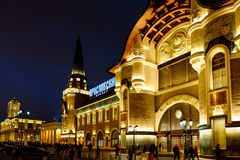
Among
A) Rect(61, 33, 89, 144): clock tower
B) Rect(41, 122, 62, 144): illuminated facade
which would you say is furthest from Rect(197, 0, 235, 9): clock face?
Rect(41, 122, 62, 144): illuminated facade

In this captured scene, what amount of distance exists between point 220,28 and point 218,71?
3.27m

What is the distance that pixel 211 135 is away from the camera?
76.4 feet

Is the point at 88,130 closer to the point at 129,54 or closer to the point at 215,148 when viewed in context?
the point at 129,54

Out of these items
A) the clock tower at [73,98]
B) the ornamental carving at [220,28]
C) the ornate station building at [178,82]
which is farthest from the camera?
the clock tower at [73,98]

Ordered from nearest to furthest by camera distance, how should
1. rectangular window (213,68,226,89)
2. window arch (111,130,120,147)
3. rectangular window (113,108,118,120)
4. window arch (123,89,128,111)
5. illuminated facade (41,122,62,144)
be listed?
rectangular window (213,68,226,89) < window arch (123,89,128,111) < window arch (111,130,120,147) < rectangular window (113,108,118,120) < illuminated facade (41,122,62,144)

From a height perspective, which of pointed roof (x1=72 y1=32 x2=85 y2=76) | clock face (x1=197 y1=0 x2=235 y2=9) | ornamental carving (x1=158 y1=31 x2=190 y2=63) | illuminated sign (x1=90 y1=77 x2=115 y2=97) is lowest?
Result: illuminated sign (x1=90 y1=77 x2=115 y2=97)

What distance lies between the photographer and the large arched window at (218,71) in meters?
23.6

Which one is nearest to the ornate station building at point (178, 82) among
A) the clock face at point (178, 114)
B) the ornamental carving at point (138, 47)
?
the clock face at point (178, 114)

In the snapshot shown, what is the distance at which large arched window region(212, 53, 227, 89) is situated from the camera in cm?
2356

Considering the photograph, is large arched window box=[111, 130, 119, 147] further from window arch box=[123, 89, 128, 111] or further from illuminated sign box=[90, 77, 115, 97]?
illuminated sign box=[90, 77, 115, 97]

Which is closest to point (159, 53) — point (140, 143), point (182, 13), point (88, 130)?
point (182, 13)

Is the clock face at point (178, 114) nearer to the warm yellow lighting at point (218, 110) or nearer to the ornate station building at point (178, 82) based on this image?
the ornate station building at point (178, 82)

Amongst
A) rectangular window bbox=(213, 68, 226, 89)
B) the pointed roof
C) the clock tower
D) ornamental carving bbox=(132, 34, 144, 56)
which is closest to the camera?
rectangular window bbox=(213, 68, 226, 89)

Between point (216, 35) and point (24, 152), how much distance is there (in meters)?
17.8
